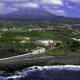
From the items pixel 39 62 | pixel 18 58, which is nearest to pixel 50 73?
pixel 39 62

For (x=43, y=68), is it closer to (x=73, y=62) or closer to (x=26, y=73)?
(x=26, y=73)

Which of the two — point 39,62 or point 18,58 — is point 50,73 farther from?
point 18,58

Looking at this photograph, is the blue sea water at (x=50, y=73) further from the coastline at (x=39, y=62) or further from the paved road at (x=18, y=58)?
the paved road at (x=18, y=58)

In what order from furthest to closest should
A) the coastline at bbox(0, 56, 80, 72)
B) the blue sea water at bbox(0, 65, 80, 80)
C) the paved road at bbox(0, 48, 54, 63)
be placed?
the paved road at bbox(0, 48, 54, 63) → the coastline at bbox(0, 56, 80, 72) → the blue sea water at bbox(0, 65, 80, 80)

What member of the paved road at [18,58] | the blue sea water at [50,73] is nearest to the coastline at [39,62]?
the paved road at [18,58]

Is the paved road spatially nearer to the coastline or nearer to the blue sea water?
the coastline

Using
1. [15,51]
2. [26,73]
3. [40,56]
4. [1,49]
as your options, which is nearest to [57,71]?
[26,73]

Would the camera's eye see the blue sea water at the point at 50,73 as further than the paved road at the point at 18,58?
No

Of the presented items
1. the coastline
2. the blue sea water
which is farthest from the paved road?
the blue sea water
